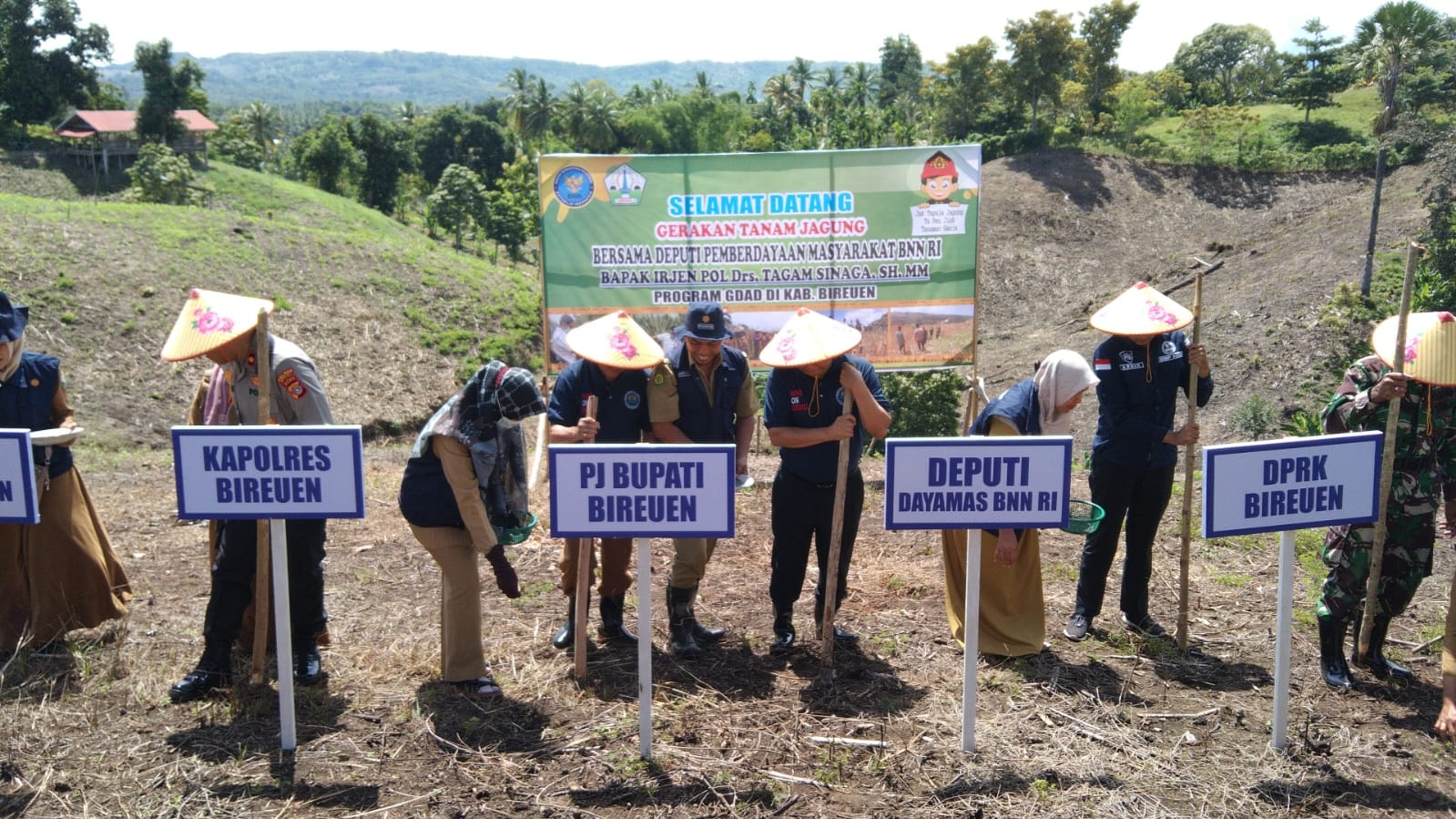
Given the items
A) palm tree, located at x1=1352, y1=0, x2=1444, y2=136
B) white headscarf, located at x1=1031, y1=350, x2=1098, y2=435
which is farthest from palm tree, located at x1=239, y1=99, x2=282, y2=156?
white headscarf, located at x1=1031, y1=350, x2=1098, y2=435

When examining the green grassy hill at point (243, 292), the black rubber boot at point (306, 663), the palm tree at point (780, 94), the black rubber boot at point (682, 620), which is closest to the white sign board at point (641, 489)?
the black rubber boot at point (682, 620)

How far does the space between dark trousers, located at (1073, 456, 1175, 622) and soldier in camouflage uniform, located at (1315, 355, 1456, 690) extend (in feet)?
2.60

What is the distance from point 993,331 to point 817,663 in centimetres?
2419

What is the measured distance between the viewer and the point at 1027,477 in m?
4.22

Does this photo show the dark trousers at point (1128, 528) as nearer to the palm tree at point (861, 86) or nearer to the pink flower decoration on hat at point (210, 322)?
the pink flower decoration on hat at point (210, 322)

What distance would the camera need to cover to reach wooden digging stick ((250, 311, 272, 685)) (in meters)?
4.40

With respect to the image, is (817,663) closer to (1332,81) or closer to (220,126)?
(1332,81)

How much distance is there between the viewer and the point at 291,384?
4.71 m

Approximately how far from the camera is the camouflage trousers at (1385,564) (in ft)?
15.9

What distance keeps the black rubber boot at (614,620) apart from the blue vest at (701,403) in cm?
102

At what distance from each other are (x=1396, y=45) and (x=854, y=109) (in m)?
26.1

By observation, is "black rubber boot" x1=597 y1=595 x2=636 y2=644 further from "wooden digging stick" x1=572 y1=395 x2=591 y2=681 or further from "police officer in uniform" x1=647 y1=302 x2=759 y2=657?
"wooden digging stick" x1=572 y1=395 x2=591 y2=681

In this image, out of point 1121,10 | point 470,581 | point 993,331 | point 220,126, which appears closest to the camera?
point 470,581

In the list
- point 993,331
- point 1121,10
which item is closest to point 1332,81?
point 1121,10
